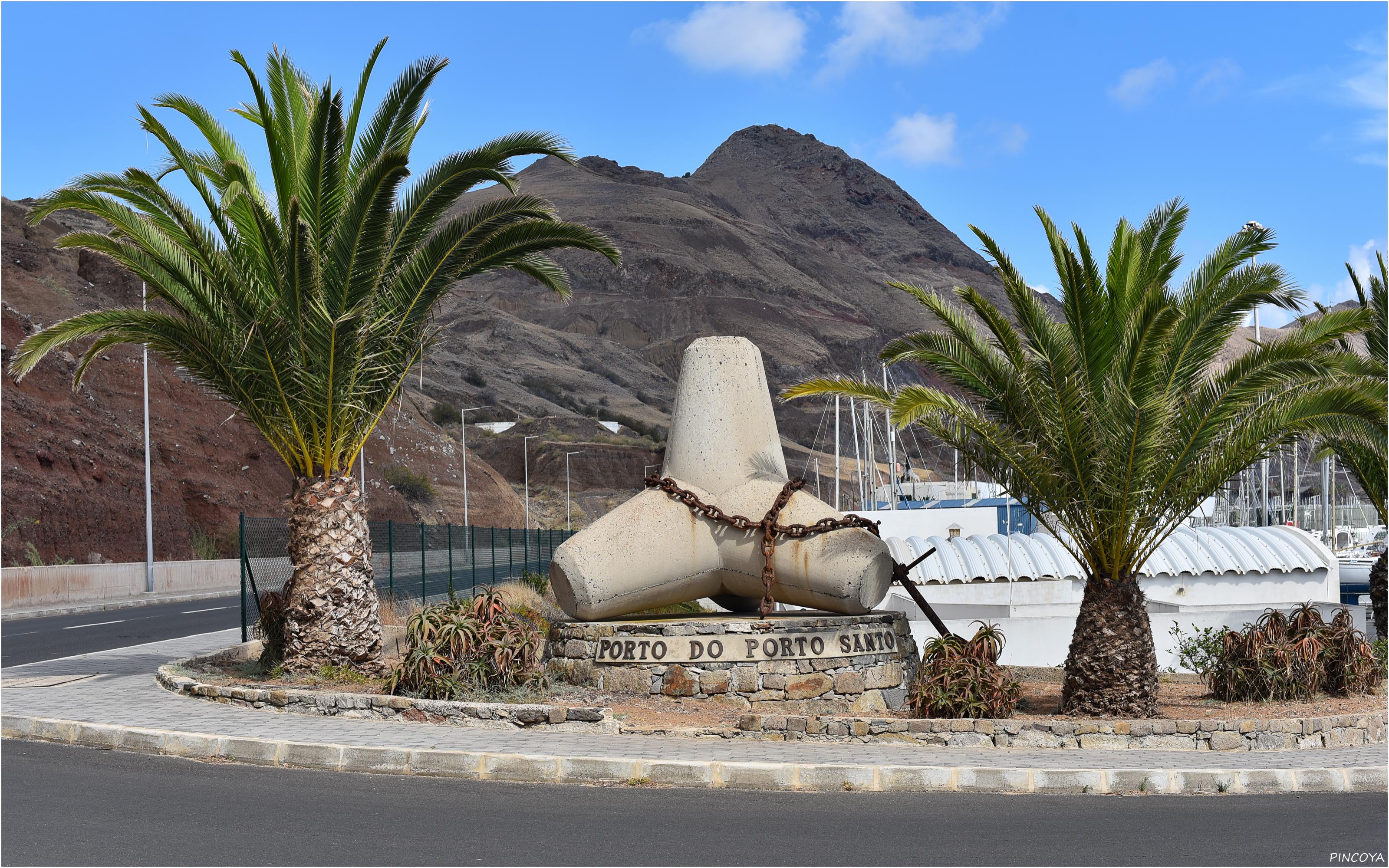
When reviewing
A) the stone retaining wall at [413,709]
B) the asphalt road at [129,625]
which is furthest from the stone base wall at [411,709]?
the asphalt road at [129,625]

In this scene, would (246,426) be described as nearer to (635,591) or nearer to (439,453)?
(439,453)

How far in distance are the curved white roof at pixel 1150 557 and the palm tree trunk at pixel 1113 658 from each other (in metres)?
12.8

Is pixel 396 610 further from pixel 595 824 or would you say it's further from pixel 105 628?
pixel 595 824

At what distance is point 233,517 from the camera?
171 ft

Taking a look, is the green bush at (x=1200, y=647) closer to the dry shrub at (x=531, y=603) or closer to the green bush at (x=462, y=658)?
the green bush at (x=462, y=658)

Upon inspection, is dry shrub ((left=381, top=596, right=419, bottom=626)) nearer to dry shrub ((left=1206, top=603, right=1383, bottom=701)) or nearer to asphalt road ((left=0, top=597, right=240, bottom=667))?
asphalt road ((left=0, top=597, right=240, bottom=667))

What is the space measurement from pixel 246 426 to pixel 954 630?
155ft

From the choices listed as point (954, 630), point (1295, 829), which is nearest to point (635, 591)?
point (1295, 829)

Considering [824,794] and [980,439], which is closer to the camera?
[824,794]

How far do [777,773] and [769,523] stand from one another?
157 inches

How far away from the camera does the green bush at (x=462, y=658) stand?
39.2ft

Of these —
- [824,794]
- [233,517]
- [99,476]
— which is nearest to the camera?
[824,794]

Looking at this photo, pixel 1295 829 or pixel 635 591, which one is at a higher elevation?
pixel 635 591

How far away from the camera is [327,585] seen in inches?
525
